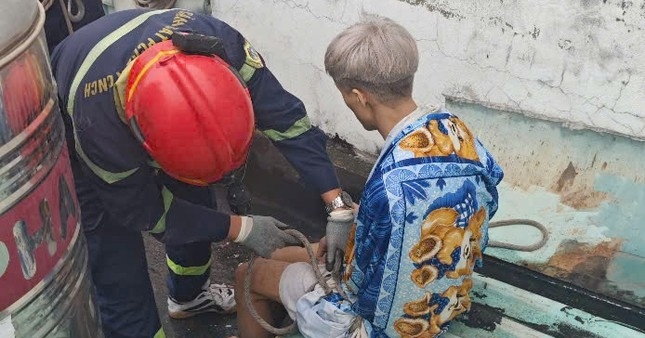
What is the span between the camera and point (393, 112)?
2.27m

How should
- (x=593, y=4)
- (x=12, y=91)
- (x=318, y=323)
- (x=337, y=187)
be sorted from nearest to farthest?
(x=12, y=91)
(x=318, y=323)
(x=337, y=187)
(x=593, y=4)

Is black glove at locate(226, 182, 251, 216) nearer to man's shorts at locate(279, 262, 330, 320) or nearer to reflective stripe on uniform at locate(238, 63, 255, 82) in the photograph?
man's shorts at locate(279, 262, 330, 320)

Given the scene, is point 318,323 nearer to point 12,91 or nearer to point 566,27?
point 12,91

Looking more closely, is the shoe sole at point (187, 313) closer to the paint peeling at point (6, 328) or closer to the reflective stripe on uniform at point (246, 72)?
the reflective stripe on uniform at point (246, 72)

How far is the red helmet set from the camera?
2102mm

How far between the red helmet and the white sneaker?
1.46 metres

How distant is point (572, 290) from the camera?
2773 millimetres

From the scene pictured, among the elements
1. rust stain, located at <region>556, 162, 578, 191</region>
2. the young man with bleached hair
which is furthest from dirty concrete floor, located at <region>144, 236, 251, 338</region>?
rust stain, located at <region>556, 162, 578, 191</region>

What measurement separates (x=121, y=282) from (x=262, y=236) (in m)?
0.60

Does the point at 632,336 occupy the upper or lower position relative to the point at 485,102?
lower

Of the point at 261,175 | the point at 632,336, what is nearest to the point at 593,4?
the point at 632,336

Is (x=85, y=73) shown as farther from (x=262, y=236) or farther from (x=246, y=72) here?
(x=262, y=236)

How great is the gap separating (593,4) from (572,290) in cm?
132

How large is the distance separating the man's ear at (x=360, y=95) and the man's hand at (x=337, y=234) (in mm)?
577
